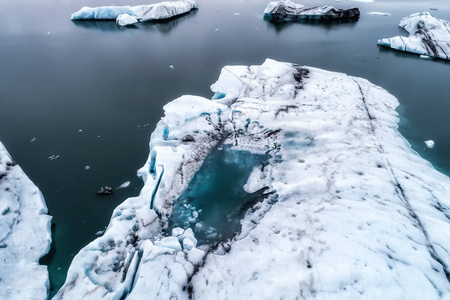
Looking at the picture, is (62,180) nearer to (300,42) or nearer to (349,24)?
(300,42)

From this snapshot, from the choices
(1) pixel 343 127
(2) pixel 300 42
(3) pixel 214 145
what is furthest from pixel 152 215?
(2) pixel 300 42

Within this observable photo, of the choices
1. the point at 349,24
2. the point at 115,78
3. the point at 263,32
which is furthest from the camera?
the point at 349,24

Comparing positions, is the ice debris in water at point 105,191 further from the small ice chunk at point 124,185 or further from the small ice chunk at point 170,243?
the small ice chunk at point 170,243

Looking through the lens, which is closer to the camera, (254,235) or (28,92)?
(254,235)

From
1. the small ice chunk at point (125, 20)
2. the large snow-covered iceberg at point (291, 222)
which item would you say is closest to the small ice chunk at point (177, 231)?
the large snow-covered iceberg at point (291, 222)

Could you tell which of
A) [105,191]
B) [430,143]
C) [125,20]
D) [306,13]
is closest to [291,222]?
[105,191]

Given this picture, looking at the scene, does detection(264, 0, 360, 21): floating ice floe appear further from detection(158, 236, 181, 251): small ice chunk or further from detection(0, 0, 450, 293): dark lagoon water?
detection(158, 236, 181, 251): small ice chunk

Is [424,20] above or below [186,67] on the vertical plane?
above
